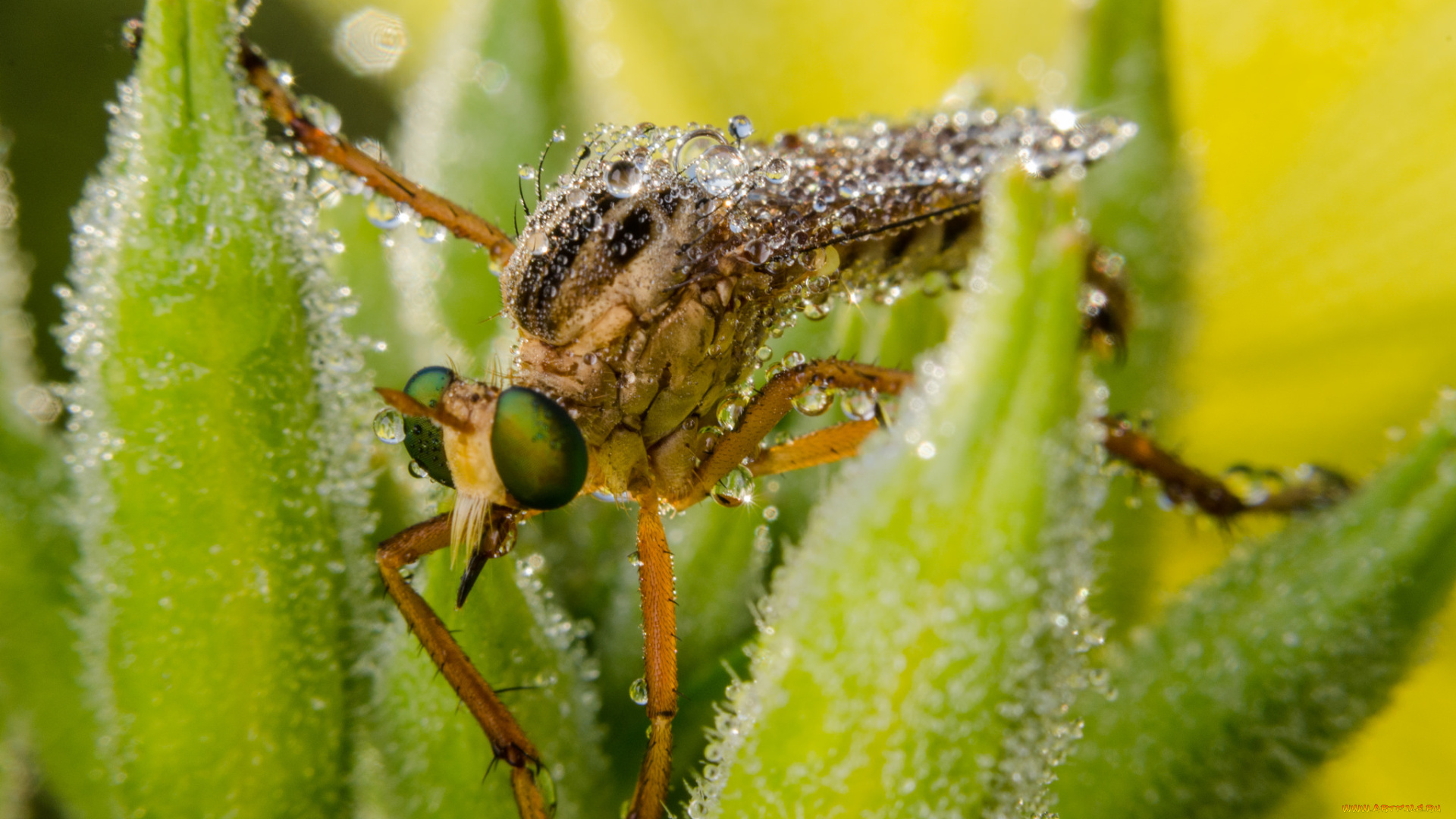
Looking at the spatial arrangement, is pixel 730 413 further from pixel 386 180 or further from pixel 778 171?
pixel 386 180

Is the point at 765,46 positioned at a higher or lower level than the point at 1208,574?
higher

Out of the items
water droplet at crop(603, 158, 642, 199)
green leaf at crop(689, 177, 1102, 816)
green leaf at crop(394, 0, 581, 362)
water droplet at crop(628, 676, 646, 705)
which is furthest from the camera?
green leaf at crop(394, 0, 581, 362)

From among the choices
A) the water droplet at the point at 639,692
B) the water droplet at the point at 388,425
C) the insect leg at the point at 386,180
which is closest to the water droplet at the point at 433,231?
the insect leg at the point at 386,180

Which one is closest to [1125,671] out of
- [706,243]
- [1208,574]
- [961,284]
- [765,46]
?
[1208,574]

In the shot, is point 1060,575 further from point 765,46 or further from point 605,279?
point 765,46

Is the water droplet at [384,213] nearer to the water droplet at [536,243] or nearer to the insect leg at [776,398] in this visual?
the water droplet at [536,243]

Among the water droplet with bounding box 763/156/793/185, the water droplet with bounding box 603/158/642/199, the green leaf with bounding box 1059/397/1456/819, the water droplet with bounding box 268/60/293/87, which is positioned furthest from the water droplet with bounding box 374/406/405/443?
the green leaf with bounding box 1059/397/1456/819

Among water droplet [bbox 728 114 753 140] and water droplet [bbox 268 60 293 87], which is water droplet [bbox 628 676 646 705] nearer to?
water droplet [bbox 728 114 753 140]
